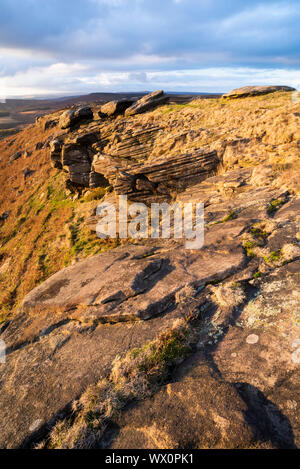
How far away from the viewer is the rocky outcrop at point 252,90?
816 inches

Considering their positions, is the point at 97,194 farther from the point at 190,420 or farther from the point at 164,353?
the point at 190,420

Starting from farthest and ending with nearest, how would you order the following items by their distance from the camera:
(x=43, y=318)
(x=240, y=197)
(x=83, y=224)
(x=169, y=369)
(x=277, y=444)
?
(x=83, y=224), (x=240, y=197), (x=43, y=318), (x=169, y=369), (x=277, y=444)

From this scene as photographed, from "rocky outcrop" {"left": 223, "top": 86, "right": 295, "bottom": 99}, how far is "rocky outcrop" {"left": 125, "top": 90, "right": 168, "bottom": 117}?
7498 millimetres

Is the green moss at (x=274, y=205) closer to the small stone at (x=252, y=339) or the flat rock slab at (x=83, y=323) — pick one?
the flat rock slab at (x=83, y=323)

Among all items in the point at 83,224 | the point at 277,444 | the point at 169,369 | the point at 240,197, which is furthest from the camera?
the point at 83,224

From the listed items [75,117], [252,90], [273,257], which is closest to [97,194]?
[75,117]

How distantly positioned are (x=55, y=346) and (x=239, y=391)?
562 cm

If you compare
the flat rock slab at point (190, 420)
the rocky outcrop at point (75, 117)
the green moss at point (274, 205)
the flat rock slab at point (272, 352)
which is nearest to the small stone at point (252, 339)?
the flat rock slab at point (272, 352)

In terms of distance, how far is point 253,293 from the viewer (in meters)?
7.47

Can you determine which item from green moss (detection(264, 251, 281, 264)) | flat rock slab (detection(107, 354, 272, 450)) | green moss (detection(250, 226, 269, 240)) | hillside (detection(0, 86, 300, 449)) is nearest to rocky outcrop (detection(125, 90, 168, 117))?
hillside (detection(0, 86, 300, 449))

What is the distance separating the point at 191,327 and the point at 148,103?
25081 millimetres

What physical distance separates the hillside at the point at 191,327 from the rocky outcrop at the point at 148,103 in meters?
10.2

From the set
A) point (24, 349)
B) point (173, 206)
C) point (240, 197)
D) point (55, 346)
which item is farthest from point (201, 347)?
point (173, 206)

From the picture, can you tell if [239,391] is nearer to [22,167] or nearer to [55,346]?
[55,346]
